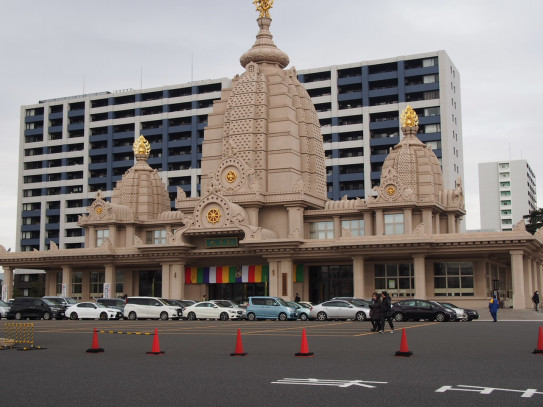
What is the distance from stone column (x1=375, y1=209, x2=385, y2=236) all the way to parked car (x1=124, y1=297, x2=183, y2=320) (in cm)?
1821

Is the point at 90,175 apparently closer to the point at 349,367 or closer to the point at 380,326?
the point at 380,326

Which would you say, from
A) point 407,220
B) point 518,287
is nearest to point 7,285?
point 407,220

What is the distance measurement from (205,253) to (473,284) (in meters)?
22.1

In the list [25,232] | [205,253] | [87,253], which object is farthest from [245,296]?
[25,232]

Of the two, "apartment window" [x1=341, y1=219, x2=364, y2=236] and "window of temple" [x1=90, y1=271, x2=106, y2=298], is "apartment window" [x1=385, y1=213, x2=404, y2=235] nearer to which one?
"apartment window" [x1=341, y1=219, x2=364, y2=236]

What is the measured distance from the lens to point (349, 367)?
57.0 feet

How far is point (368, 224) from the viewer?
2400 inches

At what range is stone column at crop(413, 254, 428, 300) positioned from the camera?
5519 centimetres

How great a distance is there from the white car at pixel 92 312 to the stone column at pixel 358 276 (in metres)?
18.2

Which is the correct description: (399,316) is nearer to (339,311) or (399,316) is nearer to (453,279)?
(339,311)

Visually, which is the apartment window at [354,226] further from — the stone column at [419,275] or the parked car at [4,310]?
the parked car at [4,310]

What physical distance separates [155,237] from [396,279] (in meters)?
24.9

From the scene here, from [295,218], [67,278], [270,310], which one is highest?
[295,218]

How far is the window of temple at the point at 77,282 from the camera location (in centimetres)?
7338
